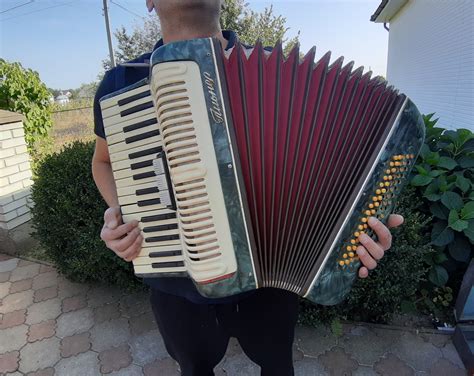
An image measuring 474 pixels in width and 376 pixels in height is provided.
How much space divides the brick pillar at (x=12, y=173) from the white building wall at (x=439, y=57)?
5.28m

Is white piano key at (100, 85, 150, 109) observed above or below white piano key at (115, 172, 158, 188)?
above

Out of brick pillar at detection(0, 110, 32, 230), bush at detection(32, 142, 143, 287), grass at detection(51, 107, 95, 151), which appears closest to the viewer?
bush at detection(32, 142, 143, 287)

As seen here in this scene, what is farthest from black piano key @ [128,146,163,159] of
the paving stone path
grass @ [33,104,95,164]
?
grass @ [33,104,95,164]

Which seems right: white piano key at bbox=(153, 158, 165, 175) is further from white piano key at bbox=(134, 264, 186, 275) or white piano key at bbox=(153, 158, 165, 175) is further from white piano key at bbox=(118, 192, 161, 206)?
white piano key at bbox=(134, 264, 186, 275)

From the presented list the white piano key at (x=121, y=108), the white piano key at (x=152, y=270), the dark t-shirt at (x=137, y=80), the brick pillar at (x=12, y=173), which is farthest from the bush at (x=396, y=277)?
the brick pillar at (x=12, y=173)

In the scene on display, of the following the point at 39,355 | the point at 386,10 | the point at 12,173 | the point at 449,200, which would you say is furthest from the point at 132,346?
the point at 386,10

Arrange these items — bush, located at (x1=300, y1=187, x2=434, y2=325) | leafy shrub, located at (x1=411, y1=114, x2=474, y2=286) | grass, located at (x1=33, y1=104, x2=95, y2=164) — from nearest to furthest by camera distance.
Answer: bush, located at (x1=300, y1=187, x2=434, y2=325)
leafy shrub, located at (x1=411, y1=114, x2=474, y2=286)
grass, located at (x1=33, y1=104, x2=95, y2=164)

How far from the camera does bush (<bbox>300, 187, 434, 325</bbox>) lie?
6.10ft

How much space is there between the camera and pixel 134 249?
95 centimetres

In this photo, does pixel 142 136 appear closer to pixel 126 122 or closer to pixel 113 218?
pixel 126 122

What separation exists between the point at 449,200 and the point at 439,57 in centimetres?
465

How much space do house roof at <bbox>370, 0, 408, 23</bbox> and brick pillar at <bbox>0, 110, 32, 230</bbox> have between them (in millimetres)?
7901

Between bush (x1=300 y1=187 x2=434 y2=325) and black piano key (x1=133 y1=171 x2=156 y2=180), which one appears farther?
bush (x1=300 y1=187 x2=434 y2=325)

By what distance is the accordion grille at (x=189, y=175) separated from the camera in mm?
773
